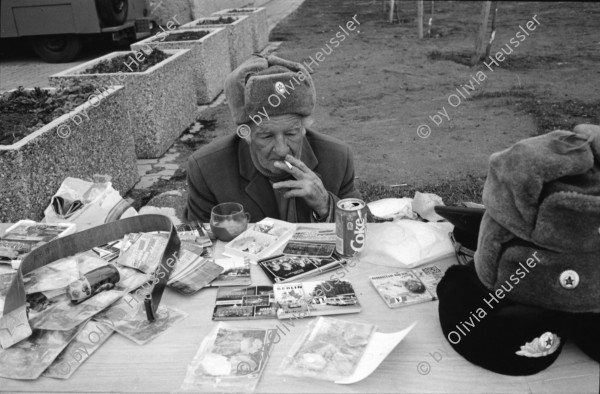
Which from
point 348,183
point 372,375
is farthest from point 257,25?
point 372,375

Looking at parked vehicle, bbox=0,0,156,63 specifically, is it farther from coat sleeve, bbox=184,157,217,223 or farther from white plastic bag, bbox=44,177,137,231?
coat sleeve, bbox=184,157,217,223

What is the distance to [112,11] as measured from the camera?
9555mm

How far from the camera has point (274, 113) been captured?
2336 mm

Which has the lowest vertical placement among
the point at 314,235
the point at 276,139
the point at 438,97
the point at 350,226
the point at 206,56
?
the point at 438,97

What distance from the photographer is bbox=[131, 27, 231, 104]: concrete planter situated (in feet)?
24.1

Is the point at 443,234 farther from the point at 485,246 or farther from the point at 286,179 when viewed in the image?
the point at 286,179

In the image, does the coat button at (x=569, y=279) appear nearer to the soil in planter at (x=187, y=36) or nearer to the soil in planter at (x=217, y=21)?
the soil in planter at (x=187, y=36)

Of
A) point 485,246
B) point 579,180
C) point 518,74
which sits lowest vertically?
point 518,74

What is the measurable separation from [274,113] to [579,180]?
1.37 m

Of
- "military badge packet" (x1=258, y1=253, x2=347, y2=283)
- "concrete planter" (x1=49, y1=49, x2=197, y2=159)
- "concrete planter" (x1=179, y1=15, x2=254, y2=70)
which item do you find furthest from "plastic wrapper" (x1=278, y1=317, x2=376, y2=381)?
"concrete planter" (x1=179, y1=15, x2=254, y2=70)

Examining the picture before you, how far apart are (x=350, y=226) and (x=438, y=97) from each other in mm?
5916

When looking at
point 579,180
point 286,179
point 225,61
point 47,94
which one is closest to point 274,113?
point 286,179

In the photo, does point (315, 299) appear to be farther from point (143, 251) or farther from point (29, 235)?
point (29, 235)

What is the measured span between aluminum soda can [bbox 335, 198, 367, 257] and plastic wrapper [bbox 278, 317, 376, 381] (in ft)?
1.25
